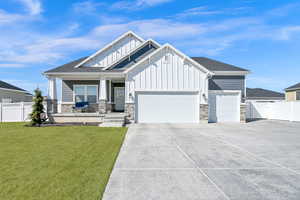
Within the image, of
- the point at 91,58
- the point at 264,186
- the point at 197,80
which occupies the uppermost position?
the point at 91,58

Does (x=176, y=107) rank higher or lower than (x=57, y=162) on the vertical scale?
higher

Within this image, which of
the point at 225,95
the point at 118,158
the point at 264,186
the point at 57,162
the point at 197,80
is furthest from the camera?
the point at 225,95

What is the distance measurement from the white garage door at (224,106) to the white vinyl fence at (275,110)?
4718 millimetres

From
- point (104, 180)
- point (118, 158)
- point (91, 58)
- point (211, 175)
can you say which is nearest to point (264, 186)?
point (211, 175)

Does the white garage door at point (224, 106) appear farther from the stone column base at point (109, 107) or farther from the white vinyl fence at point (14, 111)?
the white vinyl fence at point (14, 111)

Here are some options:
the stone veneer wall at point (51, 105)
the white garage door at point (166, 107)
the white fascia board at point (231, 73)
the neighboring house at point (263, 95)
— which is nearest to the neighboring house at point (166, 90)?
the white garage door at point (166, 107)

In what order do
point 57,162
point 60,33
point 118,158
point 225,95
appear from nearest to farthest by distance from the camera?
1. point 57,162
2. point 118,158
3. point 225,95
4. point 60,33

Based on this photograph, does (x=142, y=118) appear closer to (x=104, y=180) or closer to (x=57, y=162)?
(x=57, y=162)

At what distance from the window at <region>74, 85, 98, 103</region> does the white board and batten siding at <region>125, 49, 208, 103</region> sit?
3.86 metres

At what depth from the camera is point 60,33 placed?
15.7 metres

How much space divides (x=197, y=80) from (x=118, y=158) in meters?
9.97

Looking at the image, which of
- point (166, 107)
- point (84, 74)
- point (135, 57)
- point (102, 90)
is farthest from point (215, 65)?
point (84, 74)

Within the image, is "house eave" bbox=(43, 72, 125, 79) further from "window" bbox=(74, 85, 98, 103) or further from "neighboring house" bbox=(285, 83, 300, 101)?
"neighboring house" bbox=(285, 83, 300, 101)

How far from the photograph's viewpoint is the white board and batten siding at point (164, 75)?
13211mm
